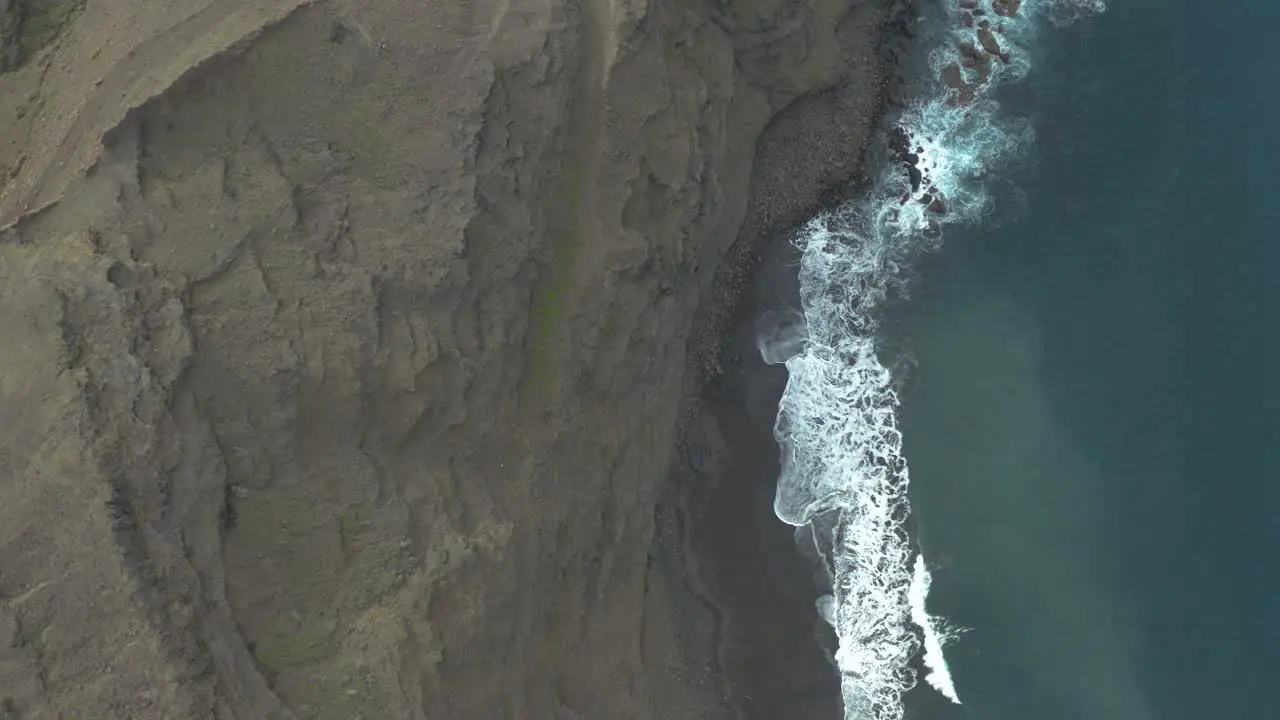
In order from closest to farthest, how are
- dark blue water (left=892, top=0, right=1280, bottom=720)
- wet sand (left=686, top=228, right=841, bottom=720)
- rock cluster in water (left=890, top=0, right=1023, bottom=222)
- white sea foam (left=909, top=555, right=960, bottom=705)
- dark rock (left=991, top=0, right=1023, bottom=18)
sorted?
wet sand (left=686, top=228, right=841, bottom=720)
dark blue water (left=892, top=0, right=1280, bottom=720)
white sea foam (left=909, top=555, right=960, bottom=705)
rock cluster in water (left=890, top=0, right=1023, bottom=222)
dark rock (left=991, top=0, right=1023, bottom=18)

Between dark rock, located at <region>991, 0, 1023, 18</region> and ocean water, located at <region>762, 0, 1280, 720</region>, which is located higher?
dark rock, located at <region>991, 0, 1023, 18</region>

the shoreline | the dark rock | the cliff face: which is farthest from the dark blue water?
the cliff face

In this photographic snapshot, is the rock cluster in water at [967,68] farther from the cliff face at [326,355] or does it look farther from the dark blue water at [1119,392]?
the cliff face at [326,355]

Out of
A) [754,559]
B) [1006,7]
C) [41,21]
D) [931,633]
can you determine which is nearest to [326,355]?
[41,21]

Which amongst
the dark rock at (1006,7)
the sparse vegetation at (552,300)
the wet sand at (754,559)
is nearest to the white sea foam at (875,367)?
the dark rock at (1006,7)

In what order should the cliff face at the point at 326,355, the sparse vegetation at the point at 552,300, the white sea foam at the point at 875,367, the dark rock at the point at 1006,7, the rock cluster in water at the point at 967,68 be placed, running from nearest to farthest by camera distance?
the cliff face at the point at 326,355
the sparse vegetation at the point at 552,300
the white sea foam at the point at 875,367
the rock cluster in water at the point at 967,68
the dark rock at the point at 1006,7

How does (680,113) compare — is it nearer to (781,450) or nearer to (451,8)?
(451,8)

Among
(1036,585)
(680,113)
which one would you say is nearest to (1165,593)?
(1036,585)

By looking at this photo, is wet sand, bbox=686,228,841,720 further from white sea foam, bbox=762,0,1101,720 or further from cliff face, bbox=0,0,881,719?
cliff face, bbox=0,0,881,719
